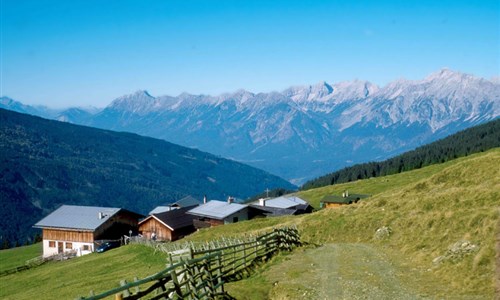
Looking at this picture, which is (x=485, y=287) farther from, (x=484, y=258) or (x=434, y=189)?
(x=434, y=189)

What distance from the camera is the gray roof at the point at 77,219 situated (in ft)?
311

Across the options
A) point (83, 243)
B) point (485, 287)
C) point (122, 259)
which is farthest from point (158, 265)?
point (83, 243)

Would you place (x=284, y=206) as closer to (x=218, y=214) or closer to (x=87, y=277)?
(x=218, y=214)

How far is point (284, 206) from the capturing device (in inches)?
4331

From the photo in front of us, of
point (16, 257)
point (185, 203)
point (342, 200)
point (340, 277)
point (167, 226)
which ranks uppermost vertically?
point (185, 203)

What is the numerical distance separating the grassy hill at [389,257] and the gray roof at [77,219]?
37.4m

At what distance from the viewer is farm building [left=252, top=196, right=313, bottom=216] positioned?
10719cm

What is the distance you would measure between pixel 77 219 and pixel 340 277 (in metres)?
82.7

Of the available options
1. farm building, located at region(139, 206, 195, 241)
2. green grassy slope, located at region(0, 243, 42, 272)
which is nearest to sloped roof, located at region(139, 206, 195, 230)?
farm building, located at region(139, 206, 195, 241)

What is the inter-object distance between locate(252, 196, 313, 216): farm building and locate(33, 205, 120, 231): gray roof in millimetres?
32665

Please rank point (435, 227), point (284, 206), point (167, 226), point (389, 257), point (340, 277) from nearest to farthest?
point (340, 277), point (389, 257), point (435, 227), point (167, 226), point (284, 206)

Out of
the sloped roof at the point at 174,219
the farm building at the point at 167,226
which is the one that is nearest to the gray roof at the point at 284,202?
the sloped roof at the point at 174,219

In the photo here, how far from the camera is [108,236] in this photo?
97.4 metres

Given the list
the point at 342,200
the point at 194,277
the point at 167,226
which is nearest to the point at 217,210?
the point at 167,226
